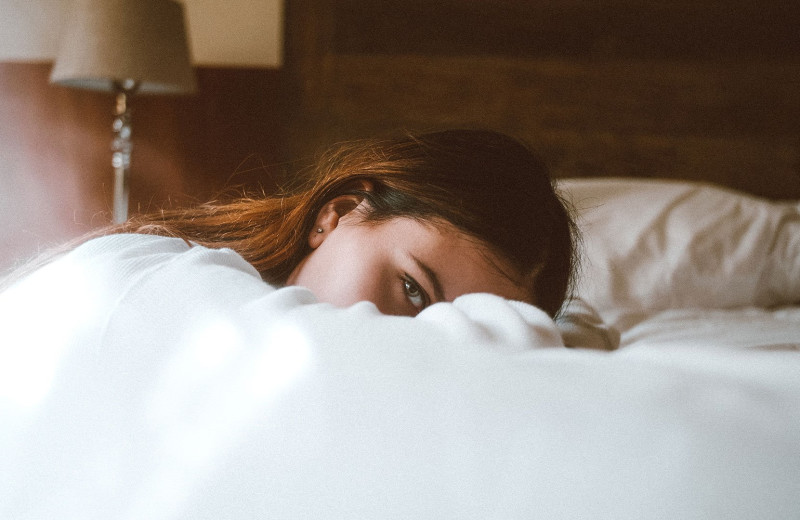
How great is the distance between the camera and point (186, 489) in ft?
0.80

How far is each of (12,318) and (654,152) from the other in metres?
1.55

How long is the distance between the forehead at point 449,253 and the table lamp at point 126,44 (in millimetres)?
963

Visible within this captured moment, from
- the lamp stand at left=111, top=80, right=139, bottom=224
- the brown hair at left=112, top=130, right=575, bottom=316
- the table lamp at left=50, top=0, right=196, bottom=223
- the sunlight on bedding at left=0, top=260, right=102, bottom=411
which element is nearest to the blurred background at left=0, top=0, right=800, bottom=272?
the lamp stand at left=111, top=80, right=139, bottom=224

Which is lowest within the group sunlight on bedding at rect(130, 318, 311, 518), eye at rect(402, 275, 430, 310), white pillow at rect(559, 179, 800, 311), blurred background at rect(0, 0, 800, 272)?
white pillow at rect(559, 179, 800, 311)

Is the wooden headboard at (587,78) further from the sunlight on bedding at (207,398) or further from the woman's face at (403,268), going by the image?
the sunlight on bedding at (207,398)

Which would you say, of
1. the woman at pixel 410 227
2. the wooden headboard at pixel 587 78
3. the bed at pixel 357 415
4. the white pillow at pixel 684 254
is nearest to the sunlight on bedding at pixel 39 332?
the bed at pixel 357 415

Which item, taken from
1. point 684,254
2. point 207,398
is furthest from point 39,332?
point 684,254

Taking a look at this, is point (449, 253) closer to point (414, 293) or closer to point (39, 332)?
point (414, 293)

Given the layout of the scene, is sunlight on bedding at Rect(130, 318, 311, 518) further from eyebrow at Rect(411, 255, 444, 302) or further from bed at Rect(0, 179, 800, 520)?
eyebrow at Rect(411, 255, 444, 302)

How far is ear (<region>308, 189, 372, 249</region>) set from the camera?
613 mm

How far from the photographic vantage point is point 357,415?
236 millimetres

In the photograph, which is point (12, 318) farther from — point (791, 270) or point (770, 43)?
point (770, 43)

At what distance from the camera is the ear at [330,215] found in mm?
613

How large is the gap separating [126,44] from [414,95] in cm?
70
